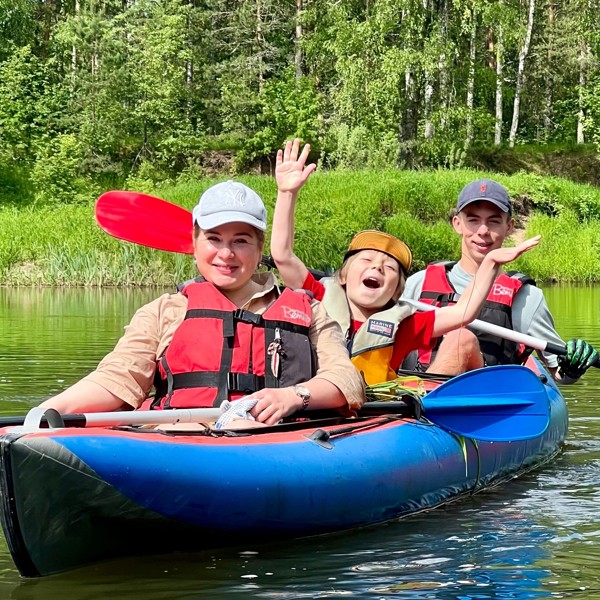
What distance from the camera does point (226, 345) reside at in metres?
3.64

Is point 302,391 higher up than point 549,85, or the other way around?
point 549,85

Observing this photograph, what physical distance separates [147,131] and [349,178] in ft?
27.6

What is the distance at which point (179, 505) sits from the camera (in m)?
3.20

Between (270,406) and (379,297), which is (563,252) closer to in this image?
(379,297)

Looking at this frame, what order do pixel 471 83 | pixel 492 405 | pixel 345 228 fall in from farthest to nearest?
1. pixel 471 83
2. pixel 345 228
3. pixel 492 405

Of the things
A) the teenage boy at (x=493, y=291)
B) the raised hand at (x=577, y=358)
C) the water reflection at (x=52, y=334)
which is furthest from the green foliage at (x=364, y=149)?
the raised hand at (x=577, y=358)

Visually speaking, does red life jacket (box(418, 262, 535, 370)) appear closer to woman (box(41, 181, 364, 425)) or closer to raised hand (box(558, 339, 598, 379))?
raised hand (box(558, 339, 598, 379))

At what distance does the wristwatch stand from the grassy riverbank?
11.7 metres

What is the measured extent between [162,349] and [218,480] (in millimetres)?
585

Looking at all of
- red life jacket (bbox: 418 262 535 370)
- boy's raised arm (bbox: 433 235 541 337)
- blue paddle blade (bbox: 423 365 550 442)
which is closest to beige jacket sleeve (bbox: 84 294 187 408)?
blue paddle blade (bbox: 423 365 550 442)

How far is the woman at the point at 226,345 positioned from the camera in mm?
3553

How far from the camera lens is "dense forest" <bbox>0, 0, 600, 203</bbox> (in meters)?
22.3

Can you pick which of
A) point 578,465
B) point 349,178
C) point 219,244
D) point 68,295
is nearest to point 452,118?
point 349,178

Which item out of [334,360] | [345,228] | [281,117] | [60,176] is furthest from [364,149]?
[334,360]
